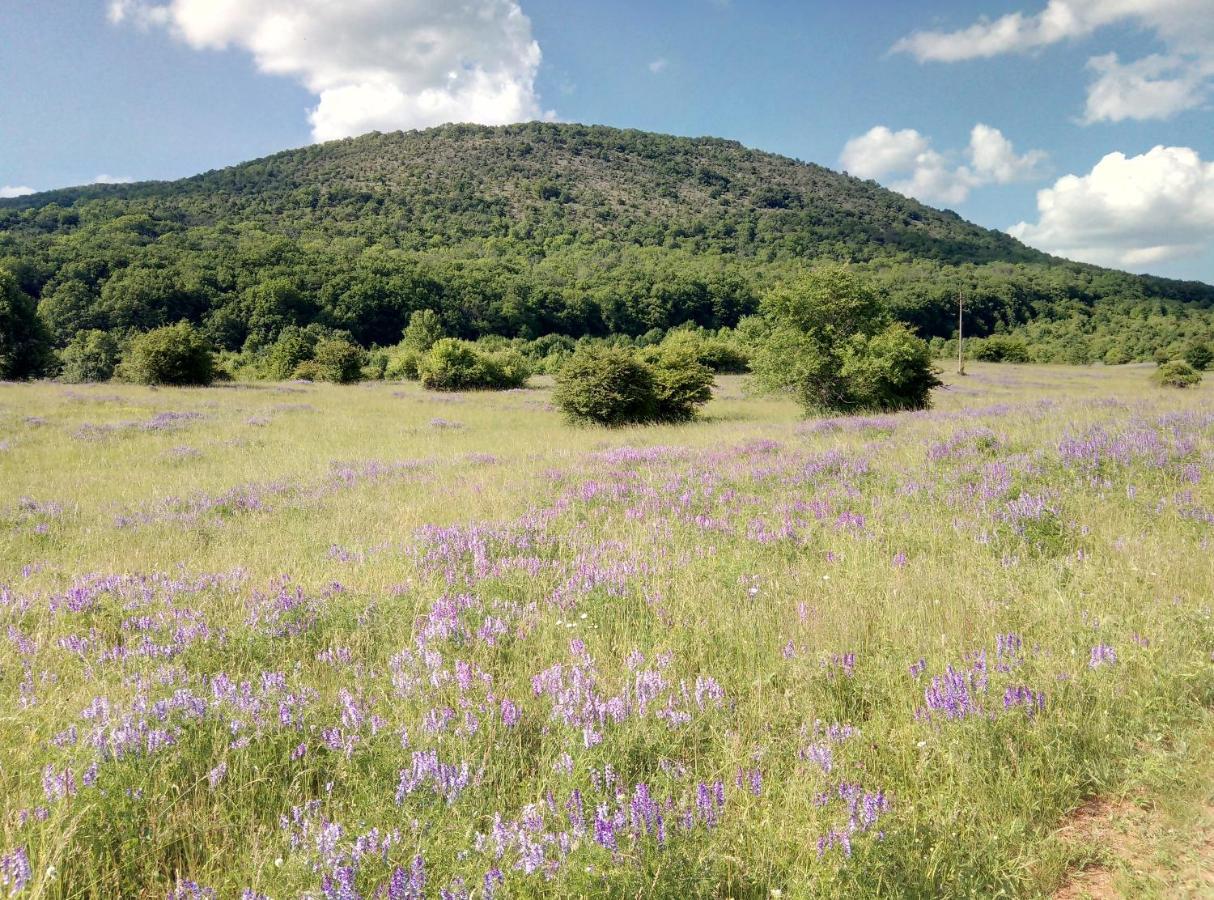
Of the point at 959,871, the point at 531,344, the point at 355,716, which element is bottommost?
the point at 959,871

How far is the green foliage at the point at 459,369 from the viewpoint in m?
39.0

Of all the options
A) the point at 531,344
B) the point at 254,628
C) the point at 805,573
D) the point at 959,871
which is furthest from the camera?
the point at 531,344

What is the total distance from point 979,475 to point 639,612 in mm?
5296

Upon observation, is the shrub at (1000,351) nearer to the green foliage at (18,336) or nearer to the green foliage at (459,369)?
the green foliage at (459,369)

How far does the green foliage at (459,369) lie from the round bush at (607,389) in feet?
58.2

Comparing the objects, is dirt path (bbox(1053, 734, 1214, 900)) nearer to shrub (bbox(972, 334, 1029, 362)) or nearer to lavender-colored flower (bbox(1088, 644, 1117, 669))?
lavender-colored flower (bbox(1088, 644, 1117, 669))

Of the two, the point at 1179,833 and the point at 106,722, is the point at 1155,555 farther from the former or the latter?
the point at 106,722

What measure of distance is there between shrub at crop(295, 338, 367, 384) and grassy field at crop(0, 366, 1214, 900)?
39006 millimetres

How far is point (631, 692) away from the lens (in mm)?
3131

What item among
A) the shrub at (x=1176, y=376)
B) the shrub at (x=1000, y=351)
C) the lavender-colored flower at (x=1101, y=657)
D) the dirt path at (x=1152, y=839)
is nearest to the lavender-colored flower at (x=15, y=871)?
the dirt path at (x=1152, y=839)

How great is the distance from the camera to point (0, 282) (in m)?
35.2

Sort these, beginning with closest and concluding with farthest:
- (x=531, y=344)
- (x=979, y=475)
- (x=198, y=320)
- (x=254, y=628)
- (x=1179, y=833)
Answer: (x=1179, y=833) < (x=254, y=628) < (x=979, y=475) < (x=198, y=320) < (x=531, y=344)

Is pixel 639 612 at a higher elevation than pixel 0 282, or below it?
below

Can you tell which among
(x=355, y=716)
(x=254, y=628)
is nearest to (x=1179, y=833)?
(x=355, y=716)
